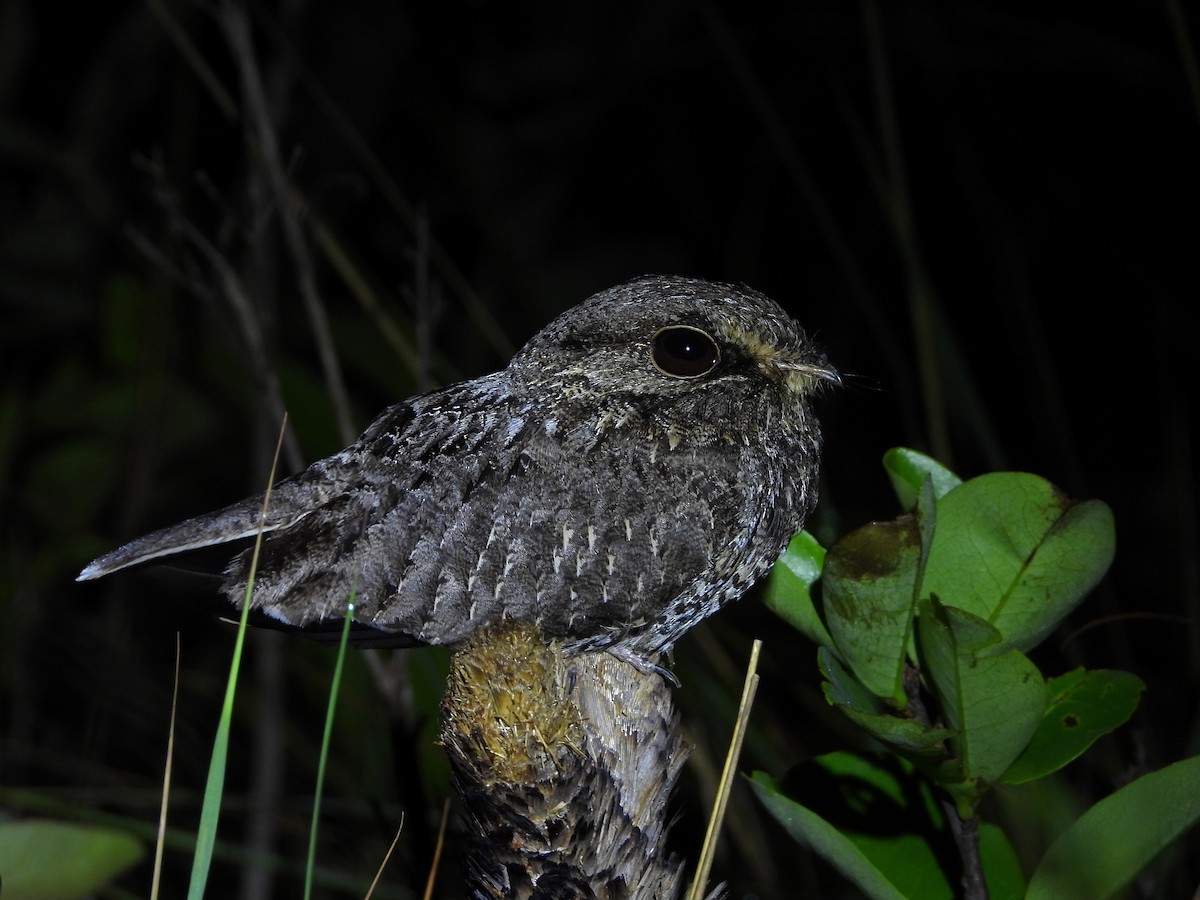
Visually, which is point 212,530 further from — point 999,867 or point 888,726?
point 999,867

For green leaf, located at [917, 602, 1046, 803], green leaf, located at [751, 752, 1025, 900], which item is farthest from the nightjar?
green leaf, located at [917, 602, 1046, 803]

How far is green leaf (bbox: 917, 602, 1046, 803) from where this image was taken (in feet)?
3.37

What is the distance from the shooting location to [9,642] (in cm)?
328

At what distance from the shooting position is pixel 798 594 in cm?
125

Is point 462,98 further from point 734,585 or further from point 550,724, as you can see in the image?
point 550,724

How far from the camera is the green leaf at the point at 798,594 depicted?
124 cm

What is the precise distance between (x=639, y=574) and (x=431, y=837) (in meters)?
1.00

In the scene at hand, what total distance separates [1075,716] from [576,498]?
1.88ft

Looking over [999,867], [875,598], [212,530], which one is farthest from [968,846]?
[212,530]

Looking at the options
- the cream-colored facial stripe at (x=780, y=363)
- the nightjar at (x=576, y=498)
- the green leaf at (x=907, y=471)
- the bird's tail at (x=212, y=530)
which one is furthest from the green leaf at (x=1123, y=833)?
the bird's tail at (x=212, y=530)

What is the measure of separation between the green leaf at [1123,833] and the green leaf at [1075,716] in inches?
3.4

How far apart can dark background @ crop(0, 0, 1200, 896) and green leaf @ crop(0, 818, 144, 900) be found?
1378 millimetres

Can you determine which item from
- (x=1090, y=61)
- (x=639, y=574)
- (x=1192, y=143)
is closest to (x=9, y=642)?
(x=639, y=574)

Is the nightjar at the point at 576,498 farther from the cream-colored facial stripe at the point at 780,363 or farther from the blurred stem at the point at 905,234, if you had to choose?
the blurred stem at the point at 905,234
